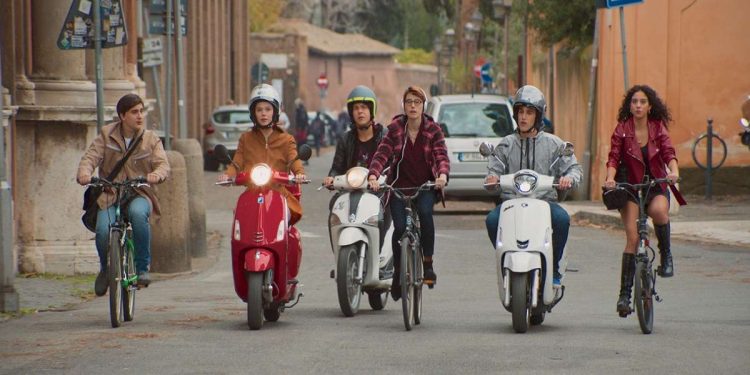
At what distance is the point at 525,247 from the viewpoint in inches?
393

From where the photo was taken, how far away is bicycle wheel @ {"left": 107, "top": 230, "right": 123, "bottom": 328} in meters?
10.6

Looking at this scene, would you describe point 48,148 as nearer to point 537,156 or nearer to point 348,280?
point 348,280

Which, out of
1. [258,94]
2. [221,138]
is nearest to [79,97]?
[258,94]

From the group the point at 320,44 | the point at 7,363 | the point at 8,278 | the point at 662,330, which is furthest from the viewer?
the point at 320,44

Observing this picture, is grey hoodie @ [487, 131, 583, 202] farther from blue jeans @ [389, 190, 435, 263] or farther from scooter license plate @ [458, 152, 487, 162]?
scooter license plate @ [458, 152, 487, 162]

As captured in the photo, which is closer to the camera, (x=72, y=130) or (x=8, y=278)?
(x=8, y=278)

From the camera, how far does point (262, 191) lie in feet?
35.1

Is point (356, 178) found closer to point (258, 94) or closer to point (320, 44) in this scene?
point (258, 94)

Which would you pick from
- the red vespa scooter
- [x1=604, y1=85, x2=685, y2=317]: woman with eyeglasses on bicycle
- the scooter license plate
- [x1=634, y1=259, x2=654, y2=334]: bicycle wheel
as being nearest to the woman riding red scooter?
the red vespa scooter

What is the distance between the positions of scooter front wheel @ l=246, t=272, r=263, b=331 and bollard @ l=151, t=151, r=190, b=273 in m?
5.78

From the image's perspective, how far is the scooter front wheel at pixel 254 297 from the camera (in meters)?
10.4

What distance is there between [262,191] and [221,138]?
31.7 meters

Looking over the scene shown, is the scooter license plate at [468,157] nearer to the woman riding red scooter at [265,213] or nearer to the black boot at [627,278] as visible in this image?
the woman riding red scooter at [265,213]

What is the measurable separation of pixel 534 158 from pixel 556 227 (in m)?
0.48
